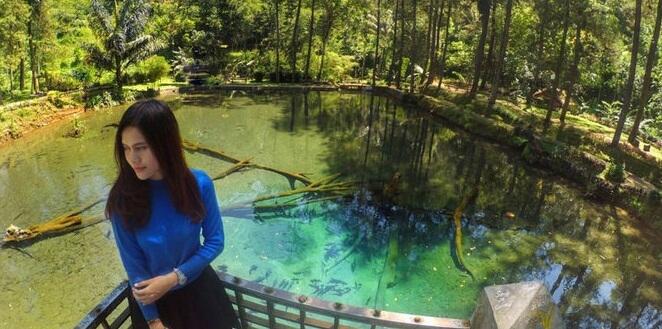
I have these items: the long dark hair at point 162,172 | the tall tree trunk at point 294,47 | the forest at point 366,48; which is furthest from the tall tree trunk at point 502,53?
the long dark hair at point 162,172

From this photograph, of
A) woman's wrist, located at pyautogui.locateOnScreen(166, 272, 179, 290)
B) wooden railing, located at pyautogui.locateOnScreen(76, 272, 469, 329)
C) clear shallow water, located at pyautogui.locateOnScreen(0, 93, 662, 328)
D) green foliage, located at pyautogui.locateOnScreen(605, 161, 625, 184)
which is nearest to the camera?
woman's wrist, located at pyautogui.locateOnScreen(166, 272, 179, 290)

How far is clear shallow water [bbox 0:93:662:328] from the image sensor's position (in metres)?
6.48

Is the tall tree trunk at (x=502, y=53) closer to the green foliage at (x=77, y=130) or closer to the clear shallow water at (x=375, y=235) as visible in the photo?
the clear shallow water at (x=375, y=235)

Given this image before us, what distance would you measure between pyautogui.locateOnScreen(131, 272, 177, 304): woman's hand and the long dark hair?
0.85 feet

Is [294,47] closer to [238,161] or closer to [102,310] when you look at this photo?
[238,161]

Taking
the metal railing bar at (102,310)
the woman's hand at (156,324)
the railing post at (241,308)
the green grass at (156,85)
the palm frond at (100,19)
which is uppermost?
the palm frond at (100,19)

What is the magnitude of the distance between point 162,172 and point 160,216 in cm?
21

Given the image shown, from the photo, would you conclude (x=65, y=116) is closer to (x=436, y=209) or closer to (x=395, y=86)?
(x=436, y=209)

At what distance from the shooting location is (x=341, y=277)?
6953 mm

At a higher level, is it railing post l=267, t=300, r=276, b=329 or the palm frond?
the palm frond

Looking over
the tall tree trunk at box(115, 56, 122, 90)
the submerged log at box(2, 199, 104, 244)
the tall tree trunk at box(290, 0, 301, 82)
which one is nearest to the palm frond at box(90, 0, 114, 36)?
the tall tree trunk at box(115, 56, 122, 90)

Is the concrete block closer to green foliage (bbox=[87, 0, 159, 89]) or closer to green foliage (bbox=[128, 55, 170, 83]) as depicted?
green foliage (bbox=[87, 0, 159, 89])

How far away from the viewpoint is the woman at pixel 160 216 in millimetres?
1826

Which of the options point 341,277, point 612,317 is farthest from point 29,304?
point 612,317
